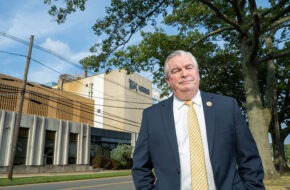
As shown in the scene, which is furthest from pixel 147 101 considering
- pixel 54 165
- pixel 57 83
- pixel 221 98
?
pixel 221 98

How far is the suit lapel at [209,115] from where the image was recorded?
245 cm

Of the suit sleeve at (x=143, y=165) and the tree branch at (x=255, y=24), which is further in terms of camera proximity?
the tree branch at (x=255, y=24)

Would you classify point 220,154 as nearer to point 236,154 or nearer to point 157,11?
point 236,154

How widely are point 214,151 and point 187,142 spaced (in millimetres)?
242

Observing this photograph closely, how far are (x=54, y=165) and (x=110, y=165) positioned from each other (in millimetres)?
8499

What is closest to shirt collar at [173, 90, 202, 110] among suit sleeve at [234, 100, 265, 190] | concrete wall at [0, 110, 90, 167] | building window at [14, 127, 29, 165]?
suit sleeve at [234, 100, 265, 190]

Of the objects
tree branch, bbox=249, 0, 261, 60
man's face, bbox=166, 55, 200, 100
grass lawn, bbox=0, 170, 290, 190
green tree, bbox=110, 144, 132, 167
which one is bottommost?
grass lawn, bbox=0, 170, 290, 190

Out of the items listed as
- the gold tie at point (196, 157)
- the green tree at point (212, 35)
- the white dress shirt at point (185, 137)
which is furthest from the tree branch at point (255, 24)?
the gold tie at point (196, 157)

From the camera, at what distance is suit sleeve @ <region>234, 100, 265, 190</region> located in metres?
2.43

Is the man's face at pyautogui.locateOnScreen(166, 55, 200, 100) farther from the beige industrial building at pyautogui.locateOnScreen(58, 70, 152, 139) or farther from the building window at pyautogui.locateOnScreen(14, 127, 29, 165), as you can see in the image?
the beige industrial building at pyautogui.locateOnScreen(58, 70, 152, 139)

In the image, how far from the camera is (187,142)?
99.0 inches

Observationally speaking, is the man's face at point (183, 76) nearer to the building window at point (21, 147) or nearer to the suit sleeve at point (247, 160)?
the suit sleeve at point (247, 160)

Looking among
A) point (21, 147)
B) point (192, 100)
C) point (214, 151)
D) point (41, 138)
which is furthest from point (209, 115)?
point (41, 138)

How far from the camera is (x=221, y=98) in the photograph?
272cm
